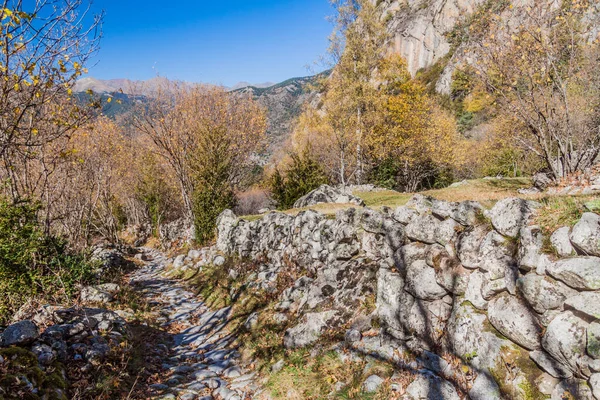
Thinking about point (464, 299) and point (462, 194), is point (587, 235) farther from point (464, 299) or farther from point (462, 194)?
point (462, 194)

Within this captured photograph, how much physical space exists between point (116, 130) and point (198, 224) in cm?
1344

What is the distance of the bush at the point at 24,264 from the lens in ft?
27.6

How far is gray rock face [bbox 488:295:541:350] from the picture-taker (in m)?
4.38

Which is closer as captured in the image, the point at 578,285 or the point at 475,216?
the point at 578,285

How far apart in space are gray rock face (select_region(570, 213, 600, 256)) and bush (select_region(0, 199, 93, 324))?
11.2m

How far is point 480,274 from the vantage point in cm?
534

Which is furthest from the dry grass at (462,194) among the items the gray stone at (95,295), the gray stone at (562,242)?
the gray stone at (95,295)

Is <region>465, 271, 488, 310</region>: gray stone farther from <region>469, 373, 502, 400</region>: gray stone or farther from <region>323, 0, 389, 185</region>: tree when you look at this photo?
<region>323, 0, 389, 185</region>: tree

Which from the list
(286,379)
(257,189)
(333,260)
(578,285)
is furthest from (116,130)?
(578,285)

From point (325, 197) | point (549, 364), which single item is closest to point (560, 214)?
point (549, 364)

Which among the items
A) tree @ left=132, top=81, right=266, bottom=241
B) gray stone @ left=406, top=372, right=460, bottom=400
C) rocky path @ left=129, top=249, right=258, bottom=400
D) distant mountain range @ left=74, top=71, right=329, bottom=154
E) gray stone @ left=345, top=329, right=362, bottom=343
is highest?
distant mountain range @ left=74, top=71, right=329, bottom=154

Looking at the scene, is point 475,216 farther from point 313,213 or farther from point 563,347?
point 313,213

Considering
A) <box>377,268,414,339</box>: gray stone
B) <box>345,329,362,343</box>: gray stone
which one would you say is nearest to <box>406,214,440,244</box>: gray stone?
<box>377,268,414,339</box>: gray stone

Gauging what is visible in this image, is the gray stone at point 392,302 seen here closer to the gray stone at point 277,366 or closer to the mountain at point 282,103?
the gray stone at point 277,366
